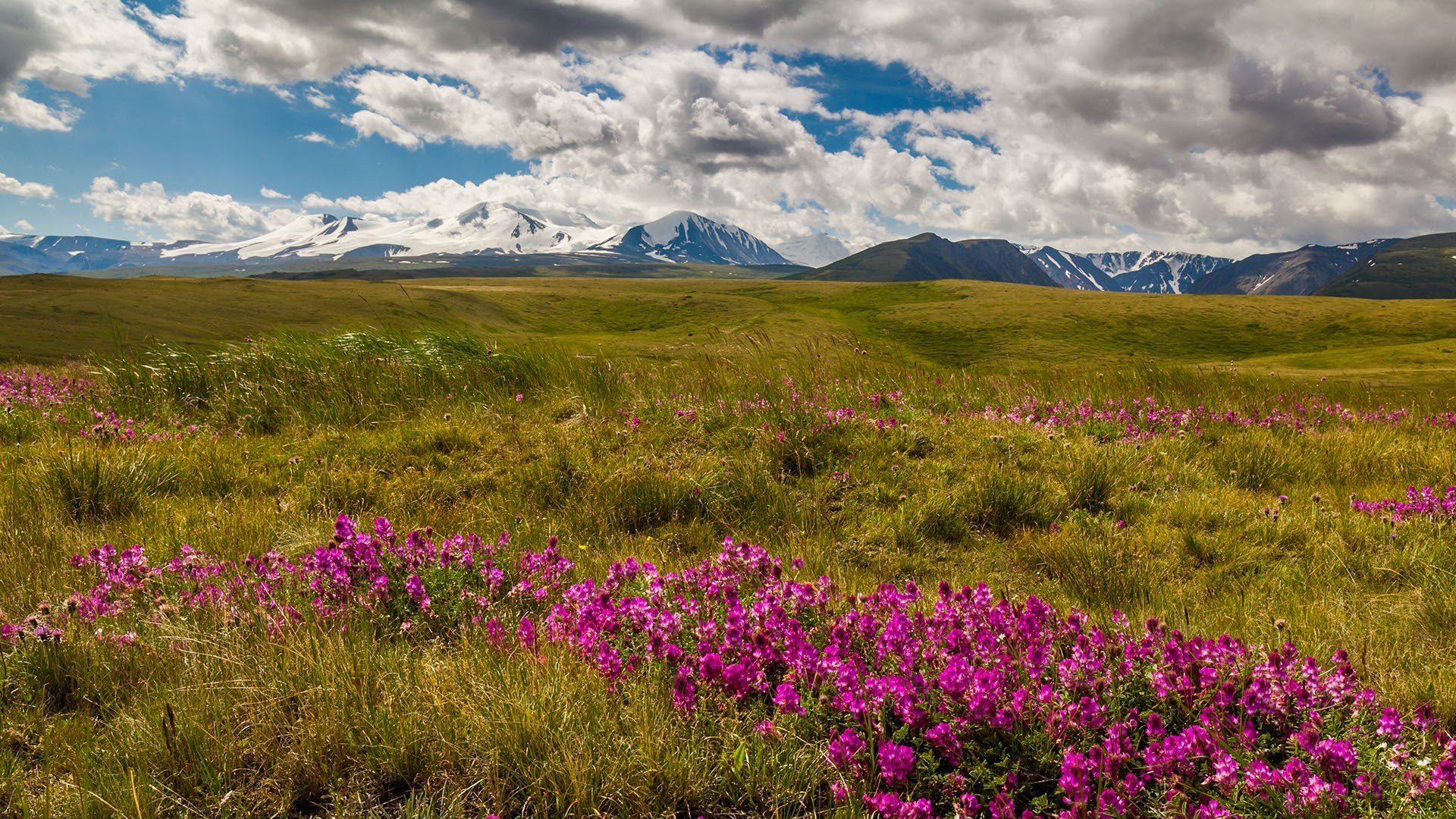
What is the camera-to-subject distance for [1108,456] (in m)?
7.62

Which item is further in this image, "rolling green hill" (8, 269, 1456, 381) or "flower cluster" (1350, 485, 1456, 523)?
"rolling green hill" (8, 269, 1456, 381)

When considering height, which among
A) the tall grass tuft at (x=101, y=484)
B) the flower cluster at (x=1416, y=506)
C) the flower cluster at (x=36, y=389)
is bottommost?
the flower cluster at (x=1416, y=506)

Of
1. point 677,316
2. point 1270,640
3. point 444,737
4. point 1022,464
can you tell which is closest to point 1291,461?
point 1022,464

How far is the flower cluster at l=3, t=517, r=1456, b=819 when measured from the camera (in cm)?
251

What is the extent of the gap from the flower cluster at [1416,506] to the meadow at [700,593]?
0.05 meters

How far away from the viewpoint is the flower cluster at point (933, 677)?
251cm

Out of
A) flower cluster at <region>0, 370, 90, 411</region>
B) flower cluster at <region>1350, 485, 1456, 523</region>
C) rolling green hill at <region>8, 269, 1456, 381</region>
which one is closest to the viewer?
flower cluster at <region>1350, 485, 1456, 523</region>

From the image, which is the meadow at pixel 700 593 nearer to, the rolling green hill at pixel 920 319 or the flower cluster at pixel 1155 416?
the flower cluster at pixel 1155 416

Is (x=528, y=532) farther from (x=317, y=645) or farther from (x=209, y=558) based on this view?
(x=317, y=645)

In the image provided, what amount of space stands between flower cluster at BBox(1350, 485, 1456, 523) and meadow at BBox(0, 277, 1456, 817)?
0.17 feet

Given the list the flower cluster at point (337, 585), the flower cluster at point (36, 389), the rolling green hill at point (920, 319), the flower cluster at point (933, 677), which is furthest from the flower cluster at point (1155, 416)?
the rolling green hill at point (920, 319)

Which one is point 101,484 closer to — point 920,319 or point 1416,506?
point 1416,506

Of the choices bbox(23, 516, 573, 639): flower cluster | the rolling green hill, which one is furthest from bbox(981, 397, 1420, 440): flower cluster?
the rolling green hill

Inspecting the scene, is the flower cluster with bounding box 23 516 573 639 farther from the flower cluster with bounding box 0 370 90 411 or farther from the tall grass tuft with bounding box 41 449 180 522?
the flower cluster with bounding box 0 370 90 411
